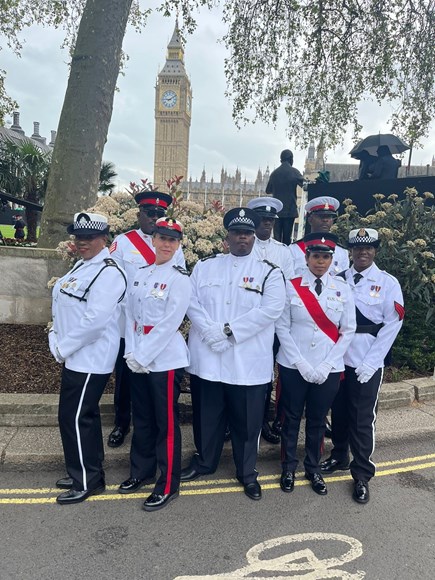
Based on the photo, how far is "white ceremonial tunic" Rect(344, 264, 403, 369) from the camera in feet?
11.3

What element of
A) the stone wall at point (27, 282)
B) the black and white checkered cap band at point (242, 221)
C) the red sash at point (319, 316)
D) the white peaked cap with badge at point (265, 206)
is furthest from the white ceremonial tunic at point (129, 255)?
the stone wall at point (27, 282)

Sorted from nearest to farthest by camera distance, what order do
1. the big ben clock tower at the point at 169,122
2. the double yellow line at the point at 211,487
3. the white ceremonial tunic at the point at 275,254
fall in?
the double yellow line at the point at 211,487 < the white ceremonial tunic at the point at 275,254 < the big ben clock tower at the point at 169,122

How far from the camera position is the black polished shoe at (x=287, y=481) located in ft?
11.3

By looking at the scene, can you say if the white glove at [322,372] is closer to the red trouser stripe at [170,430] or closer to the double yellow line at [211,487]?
the double yellow line at [211,487]

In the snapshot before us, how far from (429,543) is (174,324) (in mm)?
2272

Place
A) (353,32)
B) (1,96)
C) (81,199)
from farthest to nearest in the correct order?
(1,96) < (353,32) < (81,199)

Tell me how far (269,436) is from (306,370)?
3.69 feet

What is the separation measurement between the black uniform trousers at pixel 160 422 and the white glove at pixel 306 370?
94cm

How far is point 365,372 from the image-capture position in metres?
3.39

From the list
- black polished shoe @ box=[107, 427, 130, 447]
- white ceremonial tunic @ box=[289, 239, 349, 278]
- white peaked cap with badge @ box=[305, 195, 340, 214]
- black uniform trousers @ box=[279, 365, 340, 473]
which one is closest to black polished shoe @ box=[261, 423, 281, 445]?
black uniform trousers @ box=[279, 365, 340, 473]

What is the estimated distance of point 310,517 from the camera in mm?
3121

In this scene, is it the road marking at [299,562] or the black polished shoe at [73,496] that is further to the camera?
the black polished shoe at [73,496]

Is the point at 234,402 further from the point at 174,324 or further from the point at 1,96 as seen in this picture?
the point at 1,96

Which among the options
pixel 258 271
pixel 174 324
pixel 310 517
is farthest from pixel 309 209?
pixel 310 517
